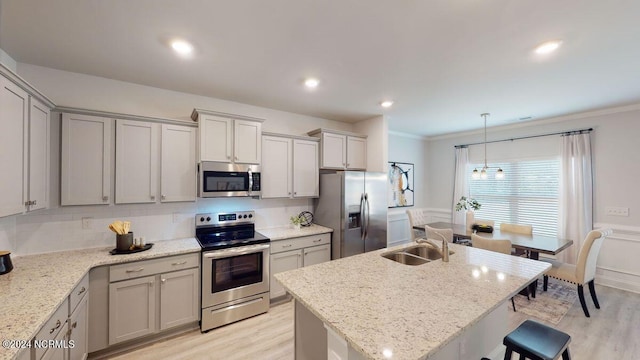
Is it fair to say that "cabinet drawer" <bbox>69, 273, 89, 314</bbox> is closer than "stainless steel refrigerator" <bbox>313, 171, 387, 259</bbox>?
Yes

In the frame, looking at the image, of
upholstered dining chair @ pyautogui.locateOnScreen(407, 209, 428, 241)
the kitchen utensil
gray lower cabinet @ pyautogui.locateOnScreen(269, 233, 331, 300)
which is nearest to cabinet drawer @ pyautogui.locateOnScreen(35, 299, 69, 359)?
the kitchen utensil

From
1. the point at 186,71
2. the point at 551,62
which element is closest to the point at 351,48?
the point at 186,71

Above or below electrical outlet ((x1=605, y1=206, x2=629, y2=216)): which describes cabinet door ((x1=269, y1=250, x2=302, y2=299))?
below

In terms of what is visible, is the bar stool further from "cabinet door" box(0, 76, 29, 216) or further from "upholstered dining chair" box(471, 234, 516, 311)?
"cabinet door" box(0, 76, 29, 216)

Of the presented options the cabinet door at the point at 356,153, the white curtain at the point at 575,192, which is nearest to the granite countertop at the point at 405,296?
the cabinet door at the point at 356,153

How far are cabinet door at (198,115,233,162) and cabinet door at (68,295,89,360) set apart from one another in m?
1.61

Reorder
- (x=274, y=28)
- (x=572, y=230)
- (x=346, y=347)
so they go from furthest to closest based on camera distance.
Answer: (x=572, y=230)
(x=274, y=28)
(x=346, y=347)

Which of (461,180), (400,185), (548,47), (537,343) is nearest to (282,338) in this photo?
(537,343)

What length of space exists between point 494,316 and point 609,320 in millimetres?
1941

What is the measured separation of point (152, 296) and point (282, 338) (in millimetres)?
1334

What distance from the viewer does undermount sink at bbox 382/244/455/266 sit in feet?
7.70

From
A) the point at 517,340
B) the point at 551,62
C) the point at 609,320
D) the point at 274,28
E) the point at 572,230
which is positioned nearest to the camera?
the point at 517,340

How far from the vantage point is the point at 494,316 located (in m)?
2.13

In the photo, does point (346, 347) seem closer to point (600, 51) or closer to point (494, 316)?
point (494, 316)
